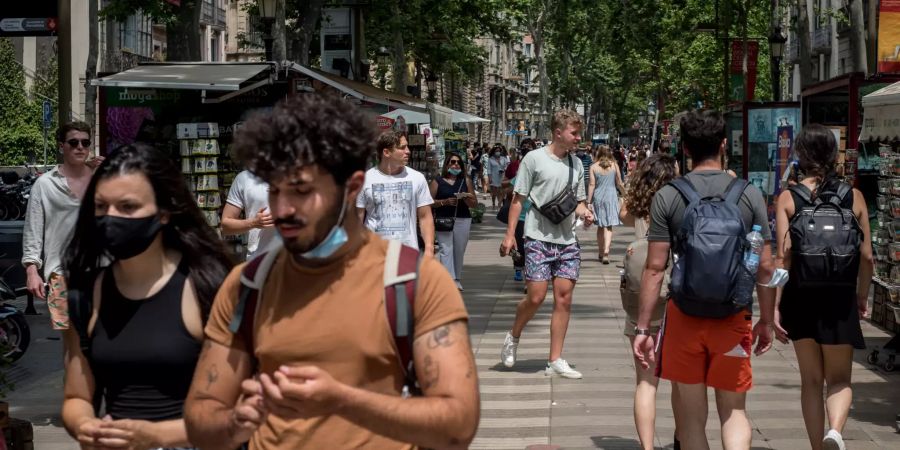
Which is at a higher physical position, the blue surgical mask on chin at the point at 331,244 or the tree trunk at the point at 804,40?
the tree trunk at the point at 804,40

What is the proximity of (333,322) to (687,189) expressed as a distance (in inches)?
128

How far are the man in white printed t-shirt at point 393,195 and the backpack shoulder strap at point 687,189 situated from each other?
11.9 ft

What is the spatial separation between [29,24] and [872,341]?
24.6 ft

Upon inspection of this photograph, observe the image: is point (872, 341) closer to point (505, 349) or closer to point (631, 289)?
point (505, 349)

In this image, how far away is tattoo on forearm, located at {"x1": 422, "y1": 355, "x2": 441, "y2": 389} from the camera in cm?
262

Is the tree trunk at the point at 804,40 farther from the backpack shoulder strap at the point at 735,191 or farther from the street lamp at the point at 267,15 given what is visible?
the backpack shoulder strap at the point at 735,191

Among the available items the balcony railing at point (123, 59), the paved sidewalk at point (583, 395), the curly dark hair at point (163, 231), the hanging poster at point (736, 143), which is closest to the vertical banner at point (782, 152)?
the hanging poster at point (736, 143)

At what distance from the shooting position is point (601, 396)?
8.81 meters

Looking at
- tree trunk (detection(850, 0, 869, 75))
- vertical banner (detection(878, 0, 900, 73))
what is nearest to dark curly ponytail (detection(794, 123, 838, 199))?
vertical banner (detection(878, 0, 900, 73))

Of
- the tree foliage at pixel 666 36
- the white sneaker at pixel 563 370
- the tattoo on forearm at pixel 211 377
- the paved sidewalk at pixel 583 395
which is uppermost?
the tree foliage at pixel 666 36

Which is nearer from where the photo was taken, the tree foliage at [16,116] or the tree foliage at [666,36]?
the tree foliage at [666,36]

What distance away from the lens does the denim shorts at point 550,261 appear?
362 inches

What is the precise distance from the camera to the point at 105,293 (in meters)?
3.69

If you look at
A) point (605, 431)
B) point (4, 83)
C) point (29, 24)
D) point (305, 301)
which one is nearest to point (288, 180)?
point (305, 301)
